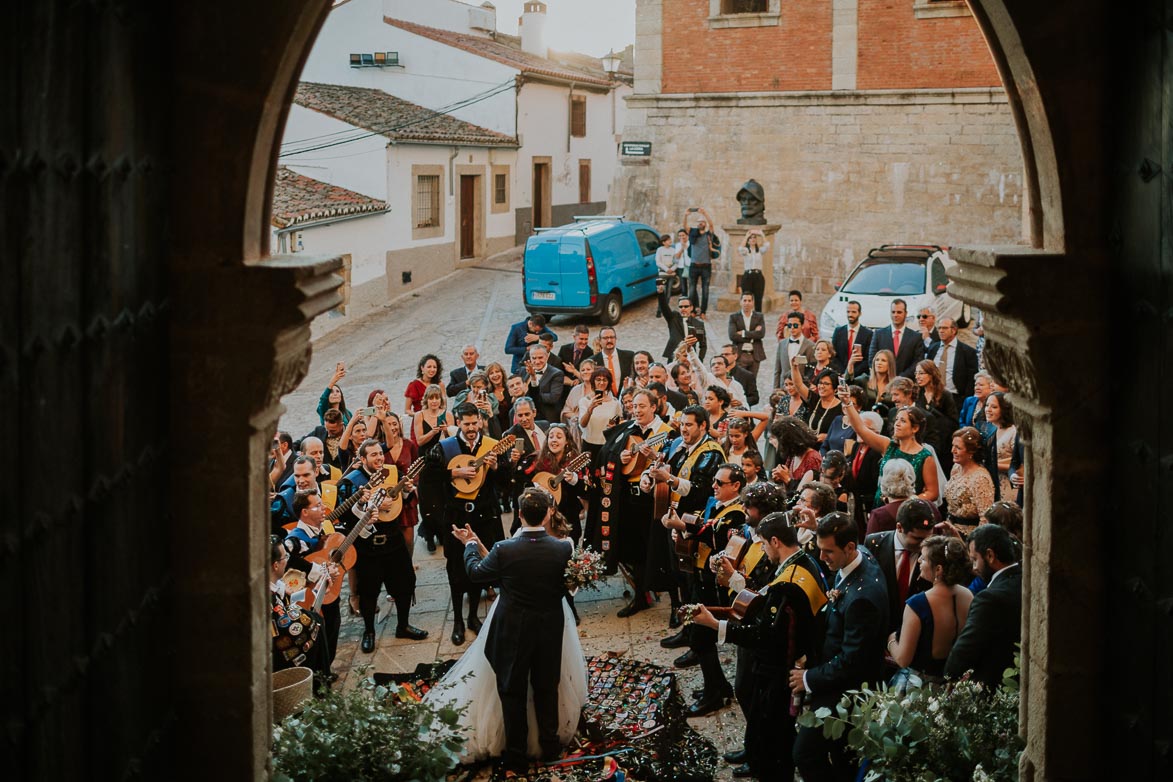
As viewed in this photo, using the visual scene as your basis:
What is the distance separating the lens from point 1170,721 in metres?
3.52

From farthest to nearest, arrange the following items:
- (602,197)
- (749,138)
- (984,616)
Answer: (602,197), (749,138), (984,616)

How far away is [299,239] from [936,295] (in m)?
10.9

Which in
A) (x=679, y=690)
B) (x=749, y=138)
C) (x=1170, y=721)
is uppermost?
(x=749, y=138)

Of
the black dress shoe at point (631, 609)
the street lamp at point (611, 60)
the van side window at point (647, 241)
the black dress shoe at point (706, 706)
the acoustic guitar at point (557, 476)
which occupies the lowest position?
the black dress shoe at point (706, 706)

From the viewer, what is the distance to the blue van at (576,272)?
2038 centimetres

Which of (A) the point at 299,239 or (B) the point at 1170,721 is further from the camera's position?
(A) the point at 299,239

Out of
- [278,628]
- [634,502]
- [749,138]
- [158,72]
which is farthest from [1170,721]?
[749,138]

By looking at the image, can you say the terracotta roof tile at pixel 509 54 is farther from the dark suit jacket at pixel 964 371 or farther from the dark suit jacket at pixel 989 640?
→ the dark suit jacket at pixel 989 640

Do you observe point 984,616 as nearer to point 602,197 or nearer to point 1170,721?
point 1170,721

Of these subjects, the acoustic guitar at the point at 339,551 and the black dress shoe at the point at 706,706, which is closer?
the black dress shoe at the point at 706,706

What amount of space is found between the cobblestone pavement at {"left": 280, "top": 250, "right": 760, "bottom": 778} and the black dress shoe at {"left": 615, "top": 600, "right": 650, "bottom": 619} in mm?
55

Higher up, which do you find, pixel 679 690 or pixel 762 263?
pixel 762 263

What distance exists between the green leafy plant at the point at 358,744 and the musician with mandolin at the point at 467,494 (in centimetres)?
398

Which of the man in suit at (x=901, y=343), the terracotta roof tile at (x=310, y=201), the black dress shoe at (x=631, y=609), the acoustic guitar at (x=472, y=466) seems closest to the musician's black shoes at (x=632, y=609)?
the black dress shoe at (x=631, y=609)
